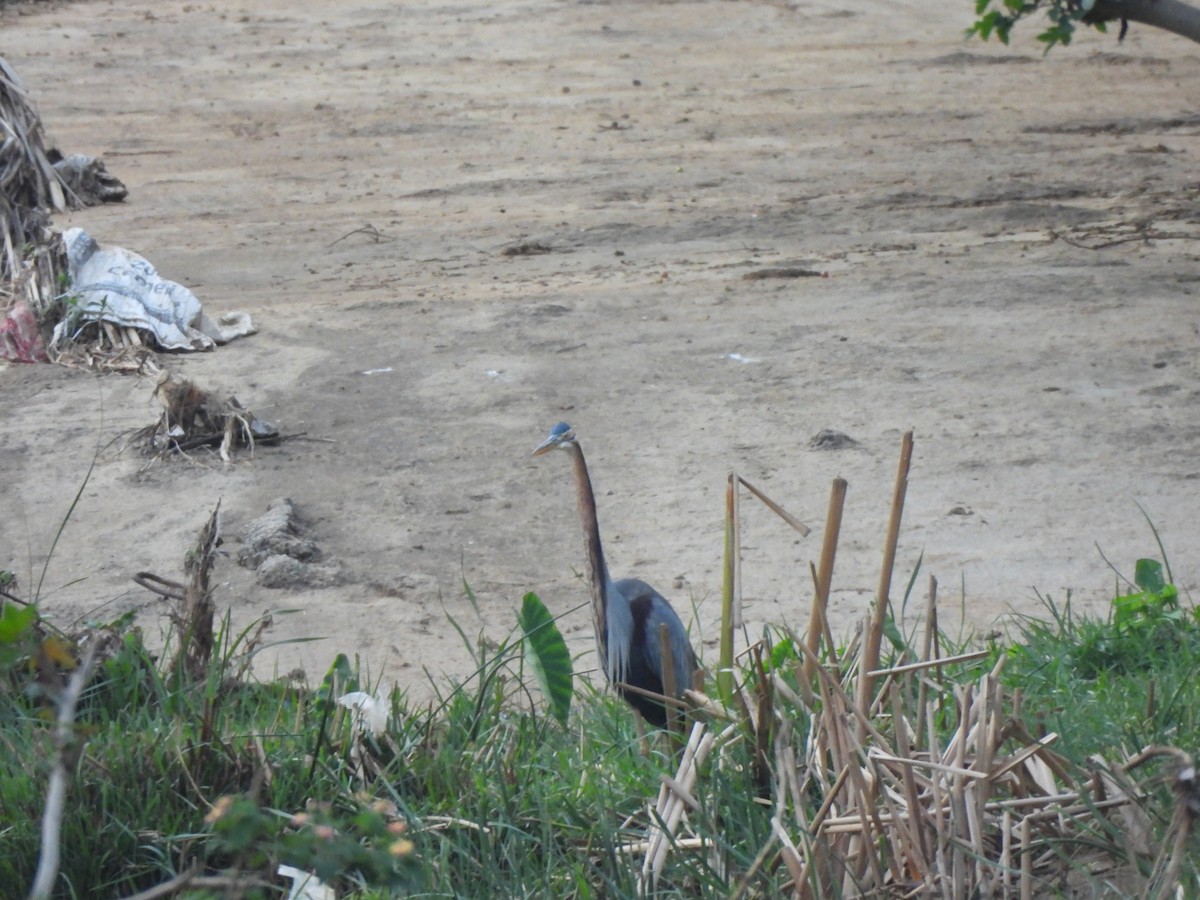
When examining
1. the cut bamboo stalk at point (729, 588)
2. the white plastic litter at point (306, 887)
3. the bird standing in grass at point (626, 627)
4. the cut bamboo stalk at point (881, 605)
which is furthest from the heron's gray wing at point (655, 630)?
the white plastic litter at point (306, 887)

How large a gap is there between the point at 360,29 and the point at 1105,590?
13.0 meters

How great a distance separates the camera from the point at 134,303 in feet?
24.8

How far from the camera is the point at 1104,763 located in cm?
247

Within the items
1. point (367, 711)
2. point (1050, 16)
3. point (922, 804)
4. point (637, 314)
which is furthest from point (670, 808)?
point (1050, 16)

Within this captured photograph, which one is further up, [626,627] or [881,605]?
[881,605]

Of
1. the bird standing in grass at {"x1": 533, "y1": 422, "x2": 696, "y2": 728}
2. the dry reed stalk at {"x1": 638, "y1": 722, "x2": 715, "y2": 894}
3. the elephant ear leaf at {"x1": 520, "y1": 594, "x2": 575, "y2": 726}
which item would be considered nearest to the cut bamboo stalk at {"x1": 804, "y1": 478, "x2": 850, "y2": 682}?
the dry reed stalk at {"x1": 638, "y1": 722, "x2": 715, "y2": 894}

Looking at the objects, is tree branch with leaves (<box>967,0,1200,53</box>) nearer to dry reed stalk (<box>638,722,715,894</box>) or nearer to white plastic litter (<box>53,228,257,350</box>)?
white plastic litter (<box>53,228,257,350</box>)

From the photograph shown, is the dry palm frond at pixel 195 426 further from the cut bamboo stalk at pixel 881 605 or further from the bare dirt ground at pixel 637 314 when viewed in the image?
the cut bamboo stalk at pixel 881 605

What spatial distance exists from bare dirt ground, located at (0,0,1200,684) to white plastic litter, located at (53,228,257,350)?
211 millimetres

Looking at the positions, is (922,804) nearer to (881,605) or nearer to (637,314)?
(881,605)

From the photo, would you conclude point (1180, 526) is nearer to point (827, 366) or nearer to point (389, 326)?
point (827, 366)

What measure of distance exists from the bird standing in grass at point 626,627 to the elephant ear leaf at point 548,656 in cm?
27

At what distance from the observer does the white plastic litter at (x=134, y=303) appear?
293 inches

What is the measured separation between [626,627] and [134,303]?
15.7 ft
